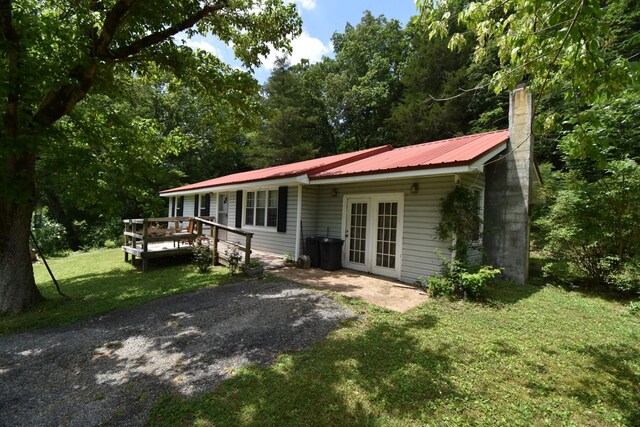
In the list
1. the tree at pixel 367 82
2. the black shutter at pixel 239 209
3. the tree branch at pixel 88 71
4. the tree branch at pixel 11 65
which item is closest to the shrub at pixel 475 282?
the tree branch at pixel 88 71

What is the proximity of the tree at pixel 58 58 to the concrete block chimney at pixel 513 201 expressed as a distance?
5.95 meters

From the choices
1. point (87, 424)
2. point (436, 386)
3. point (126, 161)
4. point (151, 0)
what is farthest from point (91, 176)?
point (436, 386)

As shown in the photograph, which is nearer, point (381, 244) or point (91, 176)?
point (91, 176)

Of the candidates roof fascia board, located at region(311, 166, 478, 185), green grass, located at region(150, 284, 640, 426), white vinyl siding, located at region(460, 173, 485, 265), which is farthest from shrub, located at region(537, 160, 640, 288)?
roof fascia board, located at region(311, 166, 478, 185)

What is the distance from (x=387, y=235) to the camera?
733 cm

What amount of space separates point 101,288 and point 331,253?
5.62 meters

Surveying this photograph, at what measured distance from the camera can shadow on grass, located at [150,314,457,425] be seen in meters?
2.43

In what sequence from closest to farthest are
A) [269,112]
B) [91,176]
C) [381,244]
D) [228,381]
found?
[228,381]
[91,176]
[381,244]
[269,112]

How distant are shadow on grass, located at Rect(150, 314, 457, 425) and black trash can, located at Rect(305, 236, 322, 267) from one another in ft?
14.9

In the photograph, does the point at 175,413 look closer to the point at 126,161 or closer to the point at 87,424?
the point at 87,424

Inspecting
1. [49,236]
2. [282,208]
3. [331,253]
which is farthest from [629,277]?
[49,236]

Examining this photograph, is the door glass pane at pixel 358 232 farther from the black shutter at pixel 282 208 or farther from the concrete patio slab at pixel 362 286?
the black shutter at pixel 282 208

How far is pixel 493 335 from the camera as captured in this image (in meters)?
4.01

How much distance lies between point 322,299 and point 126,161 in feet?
16.7
